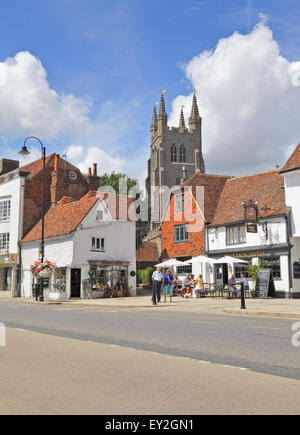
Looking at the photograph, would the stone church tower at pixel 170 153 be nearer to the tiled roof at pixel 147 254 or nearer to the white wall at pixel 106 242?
the tiled roof at pixel 147 254

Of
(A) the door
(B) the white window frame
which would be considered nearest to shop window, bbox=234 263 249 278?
(A) the door

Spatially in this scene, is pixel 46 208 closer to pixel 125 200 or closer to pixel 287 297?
pixel 125 200

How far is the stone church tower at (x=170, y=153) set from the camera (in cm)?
10419

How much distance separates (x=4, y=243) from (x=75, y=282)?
438 inches

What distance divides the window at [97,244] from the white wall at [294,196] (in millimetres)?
14853

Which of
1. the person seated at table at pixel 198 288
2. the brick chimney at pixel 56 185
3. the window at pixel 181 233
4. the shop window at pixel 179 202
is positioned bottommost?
the person seated at table at pixel 198 288

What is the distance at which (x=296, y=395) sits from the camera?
5379 mm

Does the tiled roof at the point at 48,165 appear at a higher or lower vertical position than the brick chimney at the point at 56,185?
higher

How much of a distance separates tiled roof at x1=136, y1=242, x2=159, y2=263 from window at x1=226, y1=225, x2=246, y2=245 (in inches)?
1108

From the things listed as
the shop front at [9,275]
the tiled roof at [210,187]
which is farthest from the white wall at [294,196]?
the shop front at [9,275]

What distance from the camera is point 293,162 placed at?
2892 centimetres

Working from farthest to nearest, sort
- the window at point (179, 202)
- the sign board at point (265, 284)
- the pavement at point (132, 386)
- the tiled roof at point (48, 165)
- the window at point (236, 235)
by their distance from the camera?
the tiled roof at point (48, 165)
the window at point (179, 202)
the window at point (236, 235)
the sign board at point (265, 284)
the pavement at point (132, 386)

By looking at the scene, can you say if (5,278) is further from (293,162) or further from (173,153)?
(173,153)
